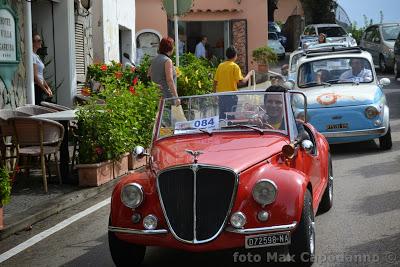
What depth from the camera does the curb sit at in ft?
24.4

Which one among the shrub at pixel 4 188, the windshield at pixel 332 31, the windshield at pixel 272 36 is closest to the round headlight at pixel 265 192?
the shrub at pixel 4 188

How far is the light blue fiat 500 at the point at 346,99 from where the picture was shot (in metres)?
11.6

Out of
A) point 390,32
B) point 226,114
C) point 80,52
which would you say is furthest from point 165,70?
point 390,32

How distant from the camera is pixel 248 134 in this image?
6.52 metres

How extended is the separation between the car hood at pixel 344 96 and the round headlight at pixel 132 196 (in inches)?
260

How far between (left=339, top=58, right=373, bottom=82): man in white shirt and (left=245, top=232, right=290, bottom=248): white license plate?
7690mm

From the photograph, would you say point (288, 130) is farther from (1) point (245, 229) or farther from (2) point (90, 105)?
(2) point (90, 105)

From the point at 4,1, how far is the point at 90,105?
242 cm

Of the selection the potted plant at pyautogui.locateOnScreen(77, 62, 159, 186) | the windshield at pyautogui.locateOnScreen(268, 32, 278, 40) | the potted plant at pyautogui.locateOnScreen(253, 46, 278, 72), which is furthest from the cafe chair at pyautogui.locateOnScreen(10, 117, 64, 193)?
the windshield at pyautogui.locateOnScreen(268, 32, 278, 40)

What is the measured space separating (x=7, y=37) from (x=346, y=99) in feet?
18.2

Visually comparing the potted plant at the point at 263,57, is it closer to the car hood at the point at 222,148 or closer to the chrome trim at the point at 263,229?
the car hood at the point at 222,148

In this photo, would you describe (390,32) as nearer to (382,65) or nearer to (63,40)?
(382,65)

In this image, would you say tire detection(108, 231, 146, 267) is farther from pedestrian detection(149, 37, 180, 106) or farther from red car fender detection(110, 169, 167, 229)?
pedestrian detection(149, 37, 180, 106)

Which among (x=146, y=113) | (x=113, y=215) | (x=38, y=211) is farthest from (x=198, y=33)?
(x=113, y=215)
